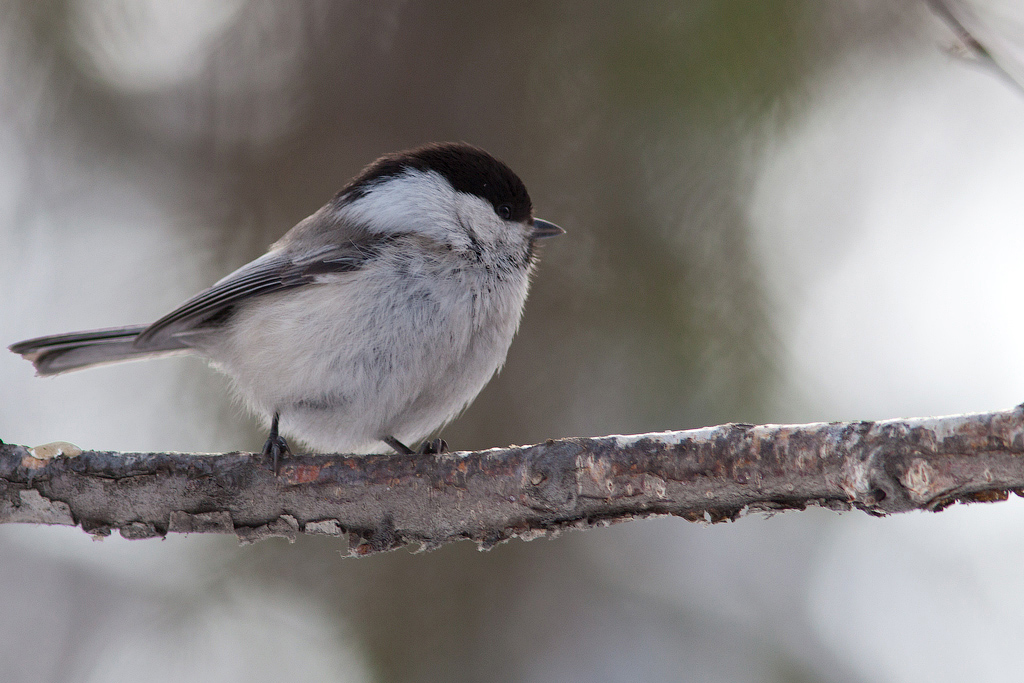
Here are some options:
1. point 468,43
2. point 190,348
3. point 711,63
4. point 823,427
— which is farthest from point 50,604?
point 711,63

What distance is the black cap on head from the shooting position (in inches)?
105

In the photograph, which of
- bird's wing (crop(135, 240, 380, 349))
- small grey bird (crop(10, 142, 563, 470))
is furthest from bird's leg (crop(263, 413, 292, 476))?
bird's wing (crop(135, 240, 380, 349))

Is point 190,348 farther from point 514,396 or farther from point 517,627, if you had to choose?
point 517,627

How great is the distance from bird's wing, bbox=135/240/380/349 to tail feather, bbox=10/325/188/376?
0.18 m

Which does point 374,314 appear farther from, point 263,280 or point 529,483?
point 529,483

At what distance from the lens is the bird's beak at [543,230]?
9.00 feet

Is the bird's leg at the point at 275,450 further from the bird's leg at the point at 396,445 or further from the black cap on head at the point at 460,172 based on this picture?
the black cap on head at the point at 460,172

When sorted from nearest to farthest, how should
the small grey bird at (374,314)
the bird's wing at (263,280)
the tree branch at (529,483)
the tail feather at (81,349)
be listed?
the tree branch at (529,483) → the small grey bird at (374,314) → the bird's wing at (263,280) → the tail feather at (81,349)

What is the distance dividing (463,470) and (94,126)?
7.97ft

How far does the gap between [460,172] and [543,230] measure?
0.36 meters

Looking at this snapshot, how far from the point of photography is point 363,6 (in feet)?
10.7

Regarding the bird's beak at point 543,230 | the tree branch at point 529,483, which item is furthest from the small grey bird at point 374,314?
the tree branch at point 529,483

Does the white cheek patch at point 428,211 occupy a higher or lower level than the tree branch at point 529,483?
higher

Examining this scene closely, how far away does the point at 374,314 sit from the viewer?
2.27 m
